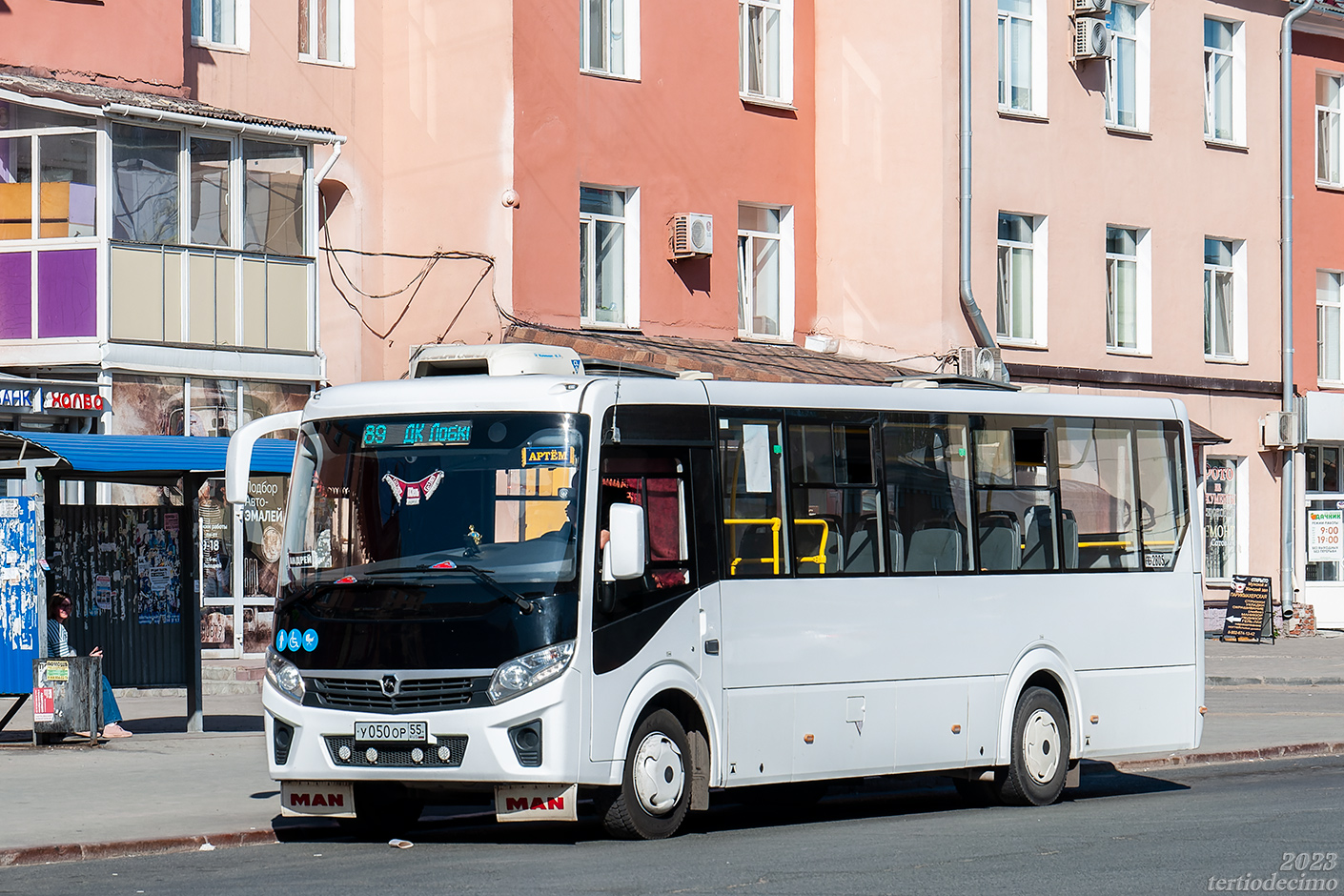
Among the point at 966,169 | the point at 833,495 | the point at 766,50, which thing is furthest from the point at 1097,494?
the point at 766,50

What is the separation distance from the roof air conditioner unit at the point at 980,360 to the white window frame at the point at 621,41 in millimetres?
6309

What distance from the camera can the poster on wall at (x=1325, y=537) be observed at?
Answer: 35.9 m

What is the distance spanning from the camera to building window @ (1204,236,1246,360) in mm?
34562

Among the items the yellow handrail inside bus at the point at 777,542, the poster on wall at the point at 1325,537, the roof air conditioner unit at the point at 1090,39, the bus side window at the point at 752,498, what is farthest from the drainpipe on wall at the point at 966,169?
the bus side window at the point at 752,498

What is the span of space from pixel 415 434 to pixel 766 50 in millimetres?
20636

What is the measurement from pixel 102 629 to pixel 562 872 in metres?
8.65

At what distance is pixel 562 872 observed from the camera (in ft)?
33.0

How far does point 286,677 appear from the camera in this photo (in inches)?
452

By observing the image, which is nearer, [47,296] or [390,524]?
[390,524]

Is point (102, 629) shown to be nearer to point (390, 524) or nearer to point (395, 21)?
point (390, 524)

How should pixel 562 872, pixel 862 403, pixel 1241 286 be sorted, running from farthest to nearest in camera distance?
pixel 1241 286 < pixel 862 403 < pixel 562 872

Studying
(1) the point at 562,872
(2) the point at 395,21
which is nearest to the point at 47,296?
(2) the point at 395,21

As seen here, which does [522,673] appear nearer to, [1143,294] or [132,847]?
[132,847]

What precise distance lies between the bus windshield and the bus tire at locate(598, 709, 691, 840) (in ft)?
3.50
